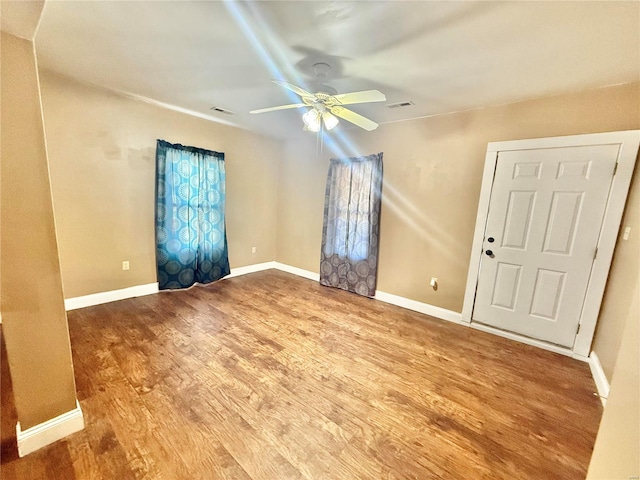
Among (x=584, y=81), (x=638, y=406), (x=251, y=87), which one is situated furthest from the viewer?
(x=251, y=87)

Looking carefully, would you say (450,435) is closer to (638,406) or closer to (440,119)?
(638,406)

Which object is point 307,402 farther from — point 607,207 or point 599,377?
point 607,207

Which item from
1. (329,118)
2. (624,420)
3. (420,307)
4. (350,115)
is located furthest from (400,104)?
(624,420)

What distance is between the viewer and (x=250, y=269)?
4.79 meters

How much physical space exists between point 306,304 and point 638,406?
3018mm

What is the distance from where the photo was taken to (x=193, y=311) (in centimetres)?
309

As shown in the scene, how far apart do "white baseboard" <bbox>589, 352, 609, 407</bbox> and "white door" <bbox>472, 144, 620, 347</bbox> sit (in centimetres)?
21

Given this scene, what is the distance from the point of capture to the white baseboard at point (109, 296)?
297 centimetres

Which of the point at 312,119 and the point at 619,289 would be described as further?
the point at 312,119

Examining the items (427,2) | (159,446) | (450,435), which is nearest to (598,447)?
(450,435)

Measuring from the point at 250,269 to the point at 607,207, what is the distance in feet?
15.2

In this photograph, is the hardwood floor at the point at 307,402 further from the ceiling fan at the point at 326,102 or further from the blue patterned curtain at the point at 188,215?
the ceiling fan at the point at 326,102

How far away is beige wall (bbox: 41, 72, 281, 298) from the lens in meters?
2.73

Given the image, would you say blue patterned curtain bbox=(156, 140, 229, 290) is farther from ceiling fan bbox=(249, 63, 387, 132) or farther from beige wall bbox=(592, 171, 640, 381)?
beige wall bbox=(592, 171, 640, 381)
